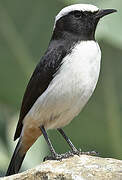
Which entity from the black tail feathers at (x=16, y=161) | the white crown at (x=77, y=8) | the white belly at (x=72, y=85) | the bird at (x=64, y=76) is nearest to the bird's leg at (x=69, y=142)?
Result: the bird at (x=64, y=76)

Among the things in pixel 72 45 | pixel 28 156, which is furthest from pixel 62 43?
pixel 28 156

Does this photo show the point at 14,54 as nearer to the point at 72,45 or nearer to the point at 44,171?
the point at 72,45

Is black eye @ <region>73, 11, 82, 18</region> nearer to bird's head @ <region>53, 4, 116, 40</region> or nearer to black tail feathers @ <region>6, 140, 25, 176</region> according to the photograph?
bird's head @ <region>53, 4, 116, 40</region>

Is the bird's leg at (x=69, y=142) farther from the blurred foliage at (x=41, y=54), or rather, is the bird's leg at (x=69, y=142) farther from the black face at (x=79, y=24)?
the black face at (x=79, y=24)

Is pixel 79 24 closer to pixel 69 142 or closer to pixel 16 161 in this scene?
pixel 69 142

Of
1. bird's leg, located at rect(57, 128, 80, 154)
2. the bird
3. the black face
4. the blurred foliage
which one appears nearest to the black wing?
the bird

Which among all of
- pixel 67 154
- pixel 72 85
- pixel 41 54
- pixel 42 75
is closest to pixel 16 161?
pixel 67 154
